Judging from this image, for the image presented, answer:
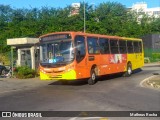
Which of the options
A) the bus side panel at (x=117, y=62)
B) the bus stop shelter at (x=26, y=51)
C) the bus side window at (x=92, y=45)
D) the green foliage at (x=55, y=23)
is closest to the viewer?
the bus side window at (x=92, y=45)

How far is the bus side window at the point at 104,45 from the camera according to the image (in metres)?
23.3

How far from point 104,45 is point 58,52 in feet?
14.5

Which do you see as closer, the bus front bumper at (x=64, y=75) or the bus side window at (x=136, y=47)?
the bus front bumper at (x=64, y=75)

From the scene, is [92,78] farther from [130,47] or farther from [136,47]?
[136,47]

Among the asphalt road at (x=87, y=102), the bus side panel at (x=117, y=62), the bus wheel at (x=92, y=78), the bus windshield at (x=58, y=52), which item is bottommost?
the asphalt road at (x=87, y=102)

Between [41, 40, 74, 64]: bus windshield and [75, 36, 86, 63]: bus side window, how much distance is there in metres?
0.40

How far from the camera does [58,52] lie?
20.3m

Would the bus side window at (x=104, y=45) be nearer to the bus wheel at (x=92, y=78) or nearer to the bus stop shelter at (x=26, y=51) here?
the bus wheel at (x=92, y=78)

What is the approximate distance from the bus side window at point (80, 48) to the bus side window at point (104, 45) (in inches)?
96.4

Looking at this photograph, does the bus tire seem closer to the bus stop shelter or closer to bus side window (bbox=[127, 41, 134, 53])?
bus side window (bbox=[127, 41, 134, 53])

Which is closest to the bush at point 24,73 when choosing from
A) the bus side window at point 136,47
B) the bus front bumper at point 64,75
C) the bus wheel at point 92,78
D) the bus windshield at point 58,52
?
the bus windshield at point 58,52

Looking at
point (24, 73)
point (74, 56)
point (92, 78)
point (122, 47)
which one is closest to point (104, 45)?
point (92, 78)

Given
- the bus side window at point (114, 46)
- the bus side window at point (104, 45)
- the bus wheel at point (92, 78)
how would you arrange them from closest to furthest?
1. the bus wheel at point (92, 78)
2. the bus side window at point (104, 45)
3. the bus side window at point (114, 46)

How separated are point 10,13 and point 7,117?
57.6 metres
